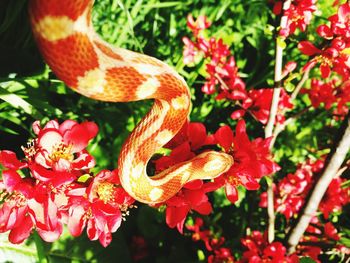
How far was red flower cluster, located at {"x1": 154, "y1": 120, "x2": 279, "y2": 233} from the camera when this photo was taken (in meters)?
0.83

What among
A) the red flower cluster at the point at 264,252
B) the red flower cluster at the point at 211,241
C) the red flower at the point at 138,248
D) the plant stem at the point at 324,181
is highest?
the plant stem at the point at 324,181

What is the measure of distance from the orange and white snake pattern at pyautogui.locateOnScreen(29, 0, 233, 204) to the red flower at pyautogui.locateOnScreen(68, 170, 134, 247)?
0.05 meters

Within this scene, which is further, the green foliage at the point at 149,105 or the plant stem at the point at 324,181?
the green foliage at the point at 149,105

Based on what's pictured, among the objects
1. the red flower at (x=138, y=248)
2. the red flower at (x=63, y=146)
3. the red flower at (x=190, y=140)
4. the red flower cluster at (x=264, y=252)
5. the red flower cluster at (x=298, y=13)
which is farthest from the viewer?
the red flower at (x=138, y=248)

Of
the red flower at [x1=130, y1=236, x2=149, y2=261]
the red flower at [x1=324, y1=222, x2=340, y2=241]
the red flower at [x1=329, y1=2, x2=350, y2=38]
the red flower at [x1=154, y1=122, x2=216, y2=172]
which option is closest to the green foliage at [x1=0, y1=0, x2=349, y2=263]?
the red flower at [x1=130, y1=236, x2=149, y2=261]

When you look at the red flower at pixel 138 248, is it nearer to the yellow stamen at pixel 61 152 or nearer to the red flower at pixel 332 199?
the red flower at pixel 332 199

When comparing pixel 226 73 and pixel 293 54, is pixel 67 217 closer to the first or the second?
pixel 226 73

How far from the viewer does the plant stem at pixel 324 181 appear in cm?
105

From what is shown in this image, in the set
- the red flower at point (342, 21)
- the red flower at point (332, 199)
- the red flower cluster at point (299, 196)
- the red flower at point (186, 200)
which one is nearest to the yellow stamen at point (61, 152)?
the red flower at point (186, 200)

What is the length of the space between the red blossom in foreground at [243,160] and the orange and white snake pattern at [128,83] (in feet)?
0.13

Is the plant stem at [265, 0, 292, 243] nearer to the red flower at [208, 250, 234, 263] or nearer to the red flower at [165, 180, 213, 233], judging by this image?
the red flower at [208, 250, 234, 263]

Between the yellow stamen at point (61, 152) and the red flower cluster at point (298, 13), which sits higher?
the red flower cluster at point (298, 13)

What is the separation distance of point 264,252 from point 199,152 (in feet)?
1.73

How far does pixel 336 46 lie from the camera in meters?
0.92
